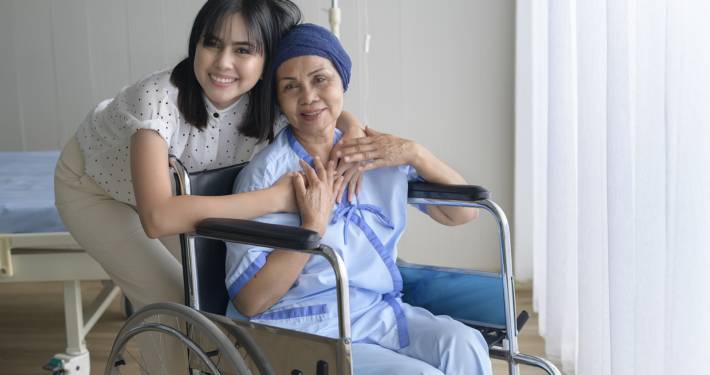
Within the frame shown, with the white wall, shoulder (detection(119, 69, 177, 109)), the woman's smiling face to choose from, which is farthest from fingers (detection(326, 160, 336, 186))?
the white wall

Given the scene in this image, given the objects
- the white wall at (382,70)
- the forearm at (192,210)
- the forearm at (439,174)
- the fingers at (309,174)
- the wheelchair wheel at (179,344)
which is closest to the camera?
the wheelchair wheel at (179,344)

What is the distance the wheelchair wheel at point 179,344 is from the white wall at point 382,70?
7.73ft

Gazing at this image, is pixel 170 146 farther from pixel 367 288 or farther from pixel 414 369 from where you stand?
pixel 414 369

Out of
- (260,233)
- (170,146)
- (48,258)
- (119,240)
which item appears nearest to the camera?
(260,233)

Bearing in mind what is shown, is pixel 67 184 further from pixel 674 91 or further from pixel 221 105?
pixel 674 91

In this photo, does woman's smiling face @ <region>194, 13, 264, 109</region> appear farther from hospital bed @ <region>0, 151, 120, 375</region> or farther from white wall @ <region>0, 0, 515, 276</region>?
white wall @ <region>0, 0, 515, 276</region>

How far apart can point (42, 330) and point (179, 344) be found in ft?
5.98

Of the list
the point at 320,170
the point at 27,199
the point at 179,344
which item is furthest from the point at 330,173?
the point at 27,199

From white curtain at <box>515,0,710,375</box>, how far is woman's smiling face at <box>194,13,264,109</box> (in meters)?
0.83

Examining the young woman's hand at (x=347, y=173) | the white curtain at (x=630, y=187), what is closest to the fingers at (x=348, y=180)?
the young woman's hand at (x=347, y=173)

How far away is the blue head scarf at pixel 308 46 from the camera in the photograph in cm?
176

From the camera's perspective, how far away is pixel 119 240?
1.95 metres

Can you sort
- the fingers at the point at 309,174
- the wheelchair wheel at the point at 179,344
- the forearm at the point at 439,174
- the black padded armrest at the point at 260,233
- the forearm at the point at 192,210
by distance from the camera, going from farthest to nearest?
the forearm at the point at 439,174 → the fingers at the point at 309,174 → the forearm at the point at 192,210 → the wheelchair wheel at the point at 179,344 → the black padded armrest at the point at 260,233

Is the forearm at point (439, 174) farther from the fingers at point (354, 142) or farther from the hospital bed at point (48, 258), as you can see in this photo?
the hospital bed at point (48, 258)
